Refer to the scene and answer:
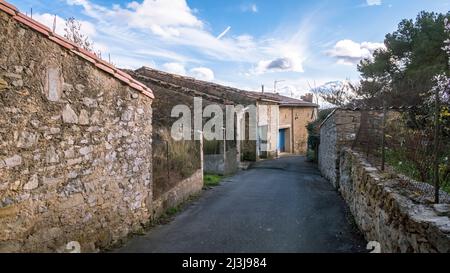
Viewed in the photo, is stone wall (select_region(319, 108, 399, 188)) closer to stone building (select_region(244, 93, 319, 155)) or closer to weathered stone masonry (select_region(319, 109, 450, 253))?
weathered stone masonry (select_region(319, 109, 450, 253))

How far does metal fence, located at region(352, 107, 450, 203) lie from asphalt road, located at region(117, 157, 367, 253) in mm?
1395

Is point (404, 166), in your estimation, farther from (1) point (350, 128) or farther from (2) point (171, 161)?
(2) point (171, 161)

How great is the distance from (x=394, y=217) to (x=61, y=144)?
4.08m

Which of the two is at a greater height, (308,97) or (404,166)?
(308,97)

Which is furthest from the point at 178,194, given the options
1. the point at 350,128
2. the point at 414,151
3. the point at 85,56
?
the point at 350,128

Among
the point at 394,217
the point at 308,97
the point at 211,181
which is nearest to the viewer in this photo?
the point at 394,217

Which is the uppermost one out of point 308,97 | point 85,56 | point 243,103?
point 308,97

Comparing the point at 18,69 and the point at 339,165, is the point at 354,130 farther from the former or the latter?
the point at 18,69

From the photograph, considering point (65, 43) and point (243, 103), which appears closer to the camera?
point (65, 43)

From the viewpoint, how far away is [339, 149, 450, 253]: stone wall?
2.92 m

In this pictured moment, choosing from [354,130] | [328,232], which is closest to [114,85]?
[328,232]

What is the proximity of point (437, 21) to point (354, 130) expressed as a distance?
8.71 m

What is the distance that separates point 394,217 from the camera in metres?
3.98
